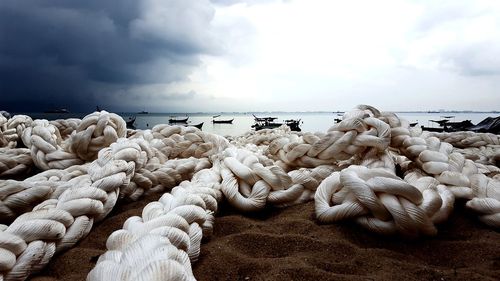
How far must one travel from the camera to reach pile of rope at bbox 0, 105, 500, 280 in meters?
1.00

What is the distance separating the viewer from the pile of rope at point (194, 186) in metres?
1.00

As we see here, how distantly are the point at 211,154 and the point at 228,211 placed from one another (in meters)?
0.67

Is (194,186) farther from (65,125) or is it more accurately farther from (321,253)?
(65,125)

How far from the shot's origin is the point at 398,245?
122 cm

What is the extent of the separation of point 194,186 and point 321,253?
60 centimetres

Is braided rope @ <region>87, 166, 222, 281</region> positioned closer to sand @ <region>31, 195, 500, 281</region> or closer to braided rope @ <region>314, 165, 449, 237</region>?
sand @ <region>31, 195, 500, 281</region>

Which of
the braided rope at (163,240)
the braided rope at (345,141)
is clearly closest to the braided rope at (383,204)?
the braided rope at (345,141)

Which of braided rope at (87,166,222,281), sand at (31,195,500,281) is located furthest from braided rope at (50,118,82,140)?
braided rope at (87,166,222,281)

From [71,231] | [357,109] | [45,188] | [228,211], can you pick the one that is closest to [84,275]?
[71,231]

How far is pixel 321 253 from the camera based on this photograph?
1153 millimetres

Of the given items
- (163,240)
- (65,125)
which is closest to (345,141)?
(163,240)

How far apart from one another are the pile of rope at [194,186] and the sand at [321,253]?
0.15 feet

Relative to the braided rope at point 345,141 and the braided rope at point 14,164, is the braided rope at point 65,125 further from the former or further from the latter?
the braided rope at point 345,141

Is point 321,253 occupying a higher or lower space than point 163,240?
lower
